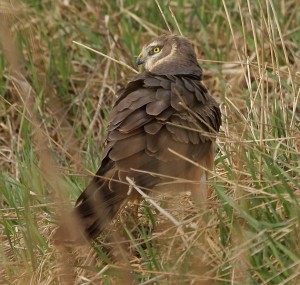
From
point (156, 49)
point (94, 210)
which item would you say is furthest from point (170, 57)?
point (94, 210)

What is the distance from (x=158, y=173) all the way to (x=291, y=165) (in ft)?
2.33

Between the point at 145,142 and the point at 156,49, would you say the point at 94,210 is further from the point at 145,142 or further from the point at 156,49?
the point at 156,49

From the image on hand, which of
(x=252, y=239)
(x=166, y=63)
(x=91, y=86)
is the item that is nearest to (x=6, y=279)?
(x=252, y=239)

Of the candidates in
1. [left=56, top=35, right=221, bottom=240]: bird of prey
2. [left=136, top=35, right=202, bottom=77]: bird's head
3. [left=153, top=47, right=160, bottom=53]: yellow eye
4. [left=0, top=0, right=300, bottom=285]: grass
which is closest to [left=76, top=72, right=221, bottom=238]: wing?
[left=56, top=35, right=221, bottom=240]: bird of prey

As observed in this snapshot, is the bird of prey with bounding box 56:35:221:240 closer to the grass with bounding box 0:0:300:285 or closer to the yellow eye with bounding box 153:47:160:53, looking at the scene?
the grass with bounding box 0:0:300:285

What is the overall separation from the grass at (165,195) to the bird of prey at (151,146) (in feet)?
0.46

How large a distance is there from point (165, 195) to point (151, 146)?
0.99 ft

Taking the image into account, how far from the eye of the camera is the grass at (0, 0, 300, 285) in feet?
13.1

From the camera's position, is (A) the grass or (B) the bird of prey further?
(B) the bird of prey

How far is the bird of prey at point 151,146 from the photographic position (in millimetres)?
4461

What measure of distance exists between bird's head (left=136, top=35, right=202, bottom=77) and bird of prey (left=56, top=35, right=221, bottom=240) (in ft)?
1.57

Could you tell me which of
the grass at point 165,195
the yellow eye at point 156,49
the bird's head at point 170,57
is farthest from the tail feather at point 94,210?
the yellow eye at point 156,49

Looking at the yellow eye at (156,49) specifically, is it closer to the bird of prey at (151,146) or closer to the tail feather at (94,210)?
the bird of prey at (151,146)

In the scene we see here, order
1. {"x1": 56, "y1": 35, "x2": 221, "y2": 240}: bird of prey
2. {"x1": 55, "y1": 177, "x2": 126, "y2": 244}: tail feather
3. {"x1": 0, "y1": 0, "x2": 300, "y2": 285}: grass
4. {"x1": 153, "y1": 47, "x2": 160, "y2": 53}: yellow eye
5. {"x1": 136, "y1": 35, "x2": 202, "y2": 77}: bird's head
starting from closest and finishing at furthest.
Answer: {"x1": 0, "y1": 0, "x2": 300, "y2": 285}: grass → {"x1": 55, "y1": 177, "x2": 126, "y2": 244}: tail feather → {"x1": 56, "y1": 35, "x2": 221, "y2": 240}: bird of prey → {"x1": 136, "y1": 35, "x2": 202, "y2": 77}: bird's head → {"x1": 153, "y1": 47, "x2": 160, "y2": 53}: yellow eye
